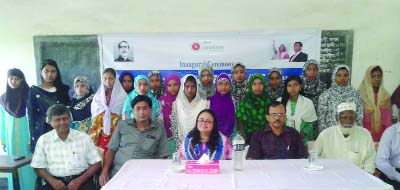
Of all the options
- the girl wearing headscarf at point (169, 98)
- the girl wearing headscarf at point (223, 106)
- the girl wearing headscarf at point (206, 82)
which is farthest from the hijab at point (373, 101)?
the girl wearing headscarf at point (169, 98)

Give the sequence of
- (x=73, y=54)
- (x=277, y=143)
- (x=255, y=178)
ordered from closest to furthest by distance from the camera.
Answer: (x=255, y=178) → (x=277, y=143) → (x=73, y=54)

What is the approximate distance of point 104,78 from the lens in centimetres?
421

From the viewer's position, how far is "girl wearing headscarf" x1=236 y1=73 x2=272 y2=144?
4047 mm

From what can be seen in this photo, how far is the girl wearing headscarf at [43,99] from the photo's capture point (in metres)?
4.20

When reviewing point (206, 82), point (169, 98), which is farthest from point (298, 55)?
point (169, 98)

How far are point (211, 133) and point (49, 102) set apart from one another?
2232 millimetres

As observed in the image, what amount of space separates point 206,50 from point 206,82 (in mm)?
405

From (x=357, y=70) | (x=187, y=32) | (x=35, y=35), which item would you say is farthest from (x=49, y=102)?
(x=357, y=70)

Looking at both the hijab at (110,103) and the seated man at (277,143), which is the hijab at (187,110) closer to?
the hijab at (110,103)

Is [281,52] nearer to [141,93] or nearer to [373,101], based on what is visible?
[373,101]

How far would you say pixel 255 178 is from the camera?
242cm

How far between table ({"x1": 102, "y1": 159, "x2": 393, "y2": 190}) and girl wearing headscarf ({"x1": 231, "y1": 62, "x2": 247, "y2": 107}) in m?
1.50

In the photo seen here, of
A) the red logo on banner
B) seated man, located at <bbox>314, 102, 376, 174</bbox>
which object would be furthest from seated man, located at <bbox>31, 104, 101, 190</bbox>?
seated man, located at <bbox>314, 102, 376, 174</bbox>

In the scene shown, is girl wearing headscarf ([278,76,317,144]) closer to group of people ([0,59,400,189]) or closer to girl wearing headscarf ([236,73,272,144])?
group of people ([0,59,400,189])
